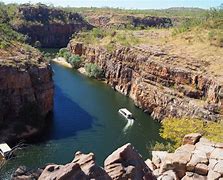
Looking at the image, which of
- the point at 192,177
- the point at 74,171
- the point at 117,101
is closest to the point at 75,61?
the point at 117,101

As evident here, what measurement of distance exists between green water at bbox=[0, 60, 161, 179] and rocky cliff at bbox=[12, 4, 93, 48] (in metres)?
59.7

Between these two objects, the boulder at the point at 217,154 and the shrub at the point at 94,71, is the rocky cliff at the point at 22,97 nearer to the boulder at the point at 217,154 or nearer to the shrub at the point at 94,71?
the boulder at the point at 217,154

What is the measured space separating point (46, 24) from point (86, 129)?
9285cm

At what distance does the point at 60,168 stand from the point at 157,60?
56432 mm

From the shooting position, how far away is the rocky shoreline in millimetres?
20031

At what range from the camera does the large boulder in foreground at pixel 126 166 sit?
22953 millimetres

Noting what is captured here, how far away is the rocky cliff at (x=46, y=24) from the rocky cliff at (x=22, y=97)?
7809cm

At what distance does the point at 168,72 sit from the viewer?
231ft

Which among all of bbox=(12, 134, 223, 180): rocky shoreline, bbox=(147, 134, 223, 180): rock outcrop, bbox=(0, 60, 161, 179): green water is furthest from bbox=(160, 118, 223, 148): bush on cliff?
bbox=(147, 134, 223, 180): rock outcrop

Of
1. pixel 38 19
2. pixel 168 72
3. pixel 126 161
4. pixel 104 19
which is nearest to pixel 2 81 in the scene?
pixel 168 72

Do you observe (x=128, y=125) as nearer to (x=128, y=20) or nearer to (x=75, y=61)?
(x=75, y=61)

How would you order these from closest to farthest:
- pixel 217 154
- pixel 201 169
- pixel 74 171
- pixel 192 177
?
pixel 74 171 < pixel 192 177 < pixel 201 169 < pixel 217 154

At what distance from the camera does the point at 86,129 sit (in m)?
56.8

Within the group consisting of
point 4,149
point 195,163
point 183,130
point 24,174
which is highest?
point 24,174
